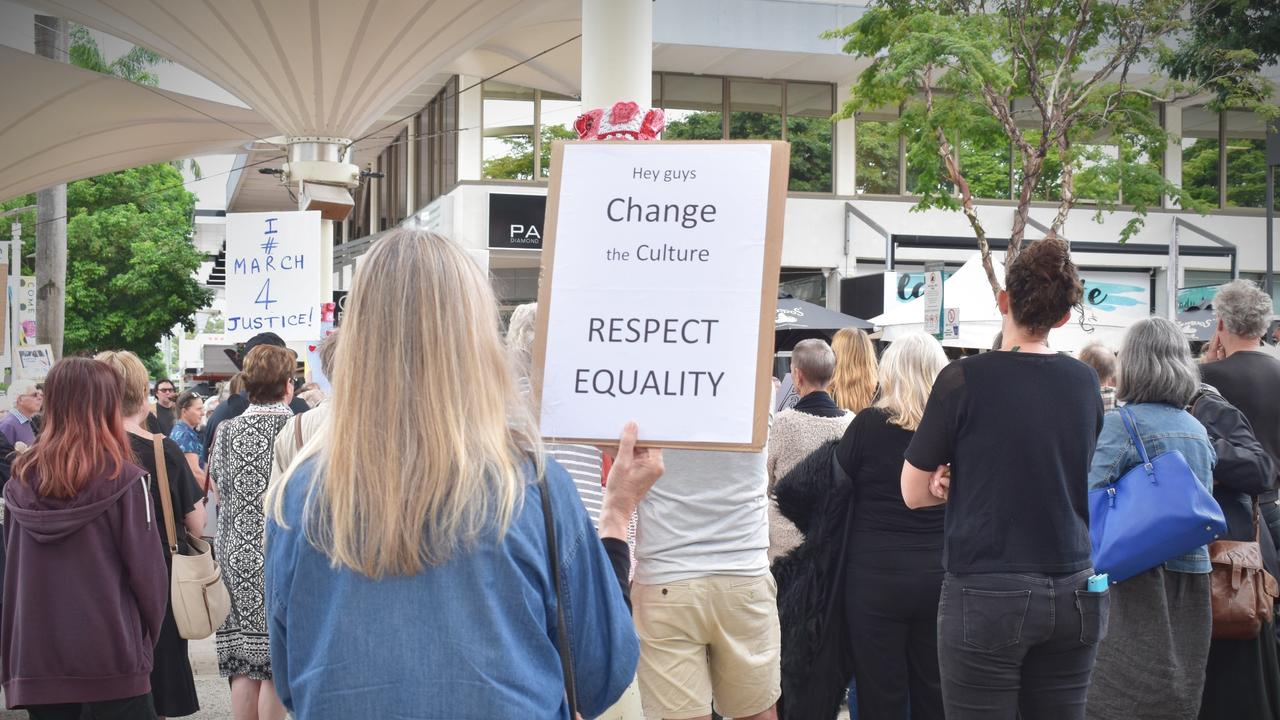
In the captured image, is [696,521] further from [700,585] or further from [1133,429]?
[1133,429]

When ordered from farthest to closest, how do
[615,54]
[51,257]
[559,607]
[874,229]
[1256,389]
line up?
[874,229], [51,257], [615,54], [1256,389], [559,607]

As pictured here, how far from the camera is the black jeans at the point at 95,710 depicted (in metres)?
4.86

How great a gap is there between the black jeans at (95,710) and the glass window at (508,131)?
21597mm

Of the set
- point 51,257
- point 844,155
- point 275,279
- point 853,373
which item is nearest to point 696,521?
point 853,373

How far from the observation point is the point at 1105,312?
28141 mm

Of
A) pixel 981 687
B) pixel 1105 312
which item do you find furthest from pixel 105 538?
pixel 1105 312

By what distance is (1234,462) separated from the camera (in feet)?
17.3

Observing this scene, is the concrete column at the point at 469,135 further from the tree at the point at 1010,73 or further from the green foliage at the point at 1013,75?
the tree at the point at 1010,73

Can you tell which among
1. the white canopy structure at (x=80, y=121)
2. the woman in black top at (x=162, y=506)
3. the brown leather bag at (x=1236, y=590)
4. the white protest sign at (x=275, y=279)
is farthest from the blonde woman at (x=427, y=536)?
the white canopy structure at (x=80, y=121)

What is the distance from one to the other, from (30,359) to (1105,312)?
22.3 meters

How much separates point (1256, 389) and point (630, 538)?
3190 mm

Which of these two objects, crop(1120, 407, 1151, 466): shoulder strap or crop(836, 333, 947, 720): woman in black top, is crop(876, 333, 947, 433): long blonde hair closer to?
crop(836, 333, 947, 720): woman in black top

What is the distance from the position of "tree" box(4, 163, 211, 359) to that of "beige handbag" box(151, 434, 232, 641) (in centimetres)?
4011

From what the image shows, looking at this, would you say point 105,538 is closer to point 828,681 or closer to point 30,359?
point 828,681
